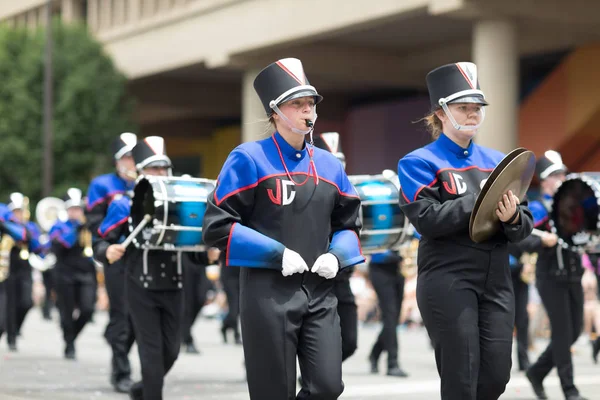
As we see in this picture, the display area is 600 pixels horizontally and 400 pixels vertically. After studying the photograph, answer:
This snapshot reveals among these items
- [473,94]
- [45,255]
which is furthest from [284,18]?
[473,94]

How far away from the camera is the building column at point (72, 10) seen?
3875 centimetres

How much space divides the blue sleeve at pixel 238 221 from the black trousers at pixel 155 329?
121 inches

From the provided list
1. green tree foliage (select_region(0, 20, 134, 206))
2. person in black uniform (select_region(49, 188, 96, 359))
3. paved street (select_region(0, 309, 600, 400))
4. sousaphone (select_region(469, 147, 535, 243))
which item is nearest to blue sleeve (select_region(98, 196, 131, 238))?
paved street (select_region(0, 309, 600, 400))

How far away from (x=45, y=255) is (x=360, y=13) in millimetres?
8352

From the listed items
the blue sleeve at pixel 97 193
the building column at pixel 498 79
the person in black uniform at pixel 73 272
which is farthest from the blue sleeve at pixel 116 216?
the building column at pixel 498 79

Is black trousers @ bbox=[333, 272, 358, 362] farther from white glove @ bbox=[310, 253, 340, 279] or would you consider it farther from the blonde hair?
white glove @ bbox=[310, 253, 340, 279]

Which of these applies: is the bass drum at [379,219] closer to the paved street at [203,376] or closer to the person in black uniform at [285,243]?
the paved street at [203,376]

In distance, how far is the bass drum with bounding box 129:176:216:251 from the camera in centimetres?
884

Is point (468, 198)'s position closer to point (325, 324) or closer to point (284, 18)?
point (325, 324)

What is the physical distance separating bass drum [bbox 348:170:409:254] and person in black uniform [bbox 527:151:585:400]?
129 centimetres

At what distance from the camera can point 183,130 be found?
44.2 metres

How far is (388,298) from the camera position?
12742 millimetres

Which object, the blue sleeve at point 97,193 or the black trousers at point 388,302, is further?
the black trousers at point 388,302

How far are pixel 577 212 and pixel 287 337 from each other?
4.56 meters
